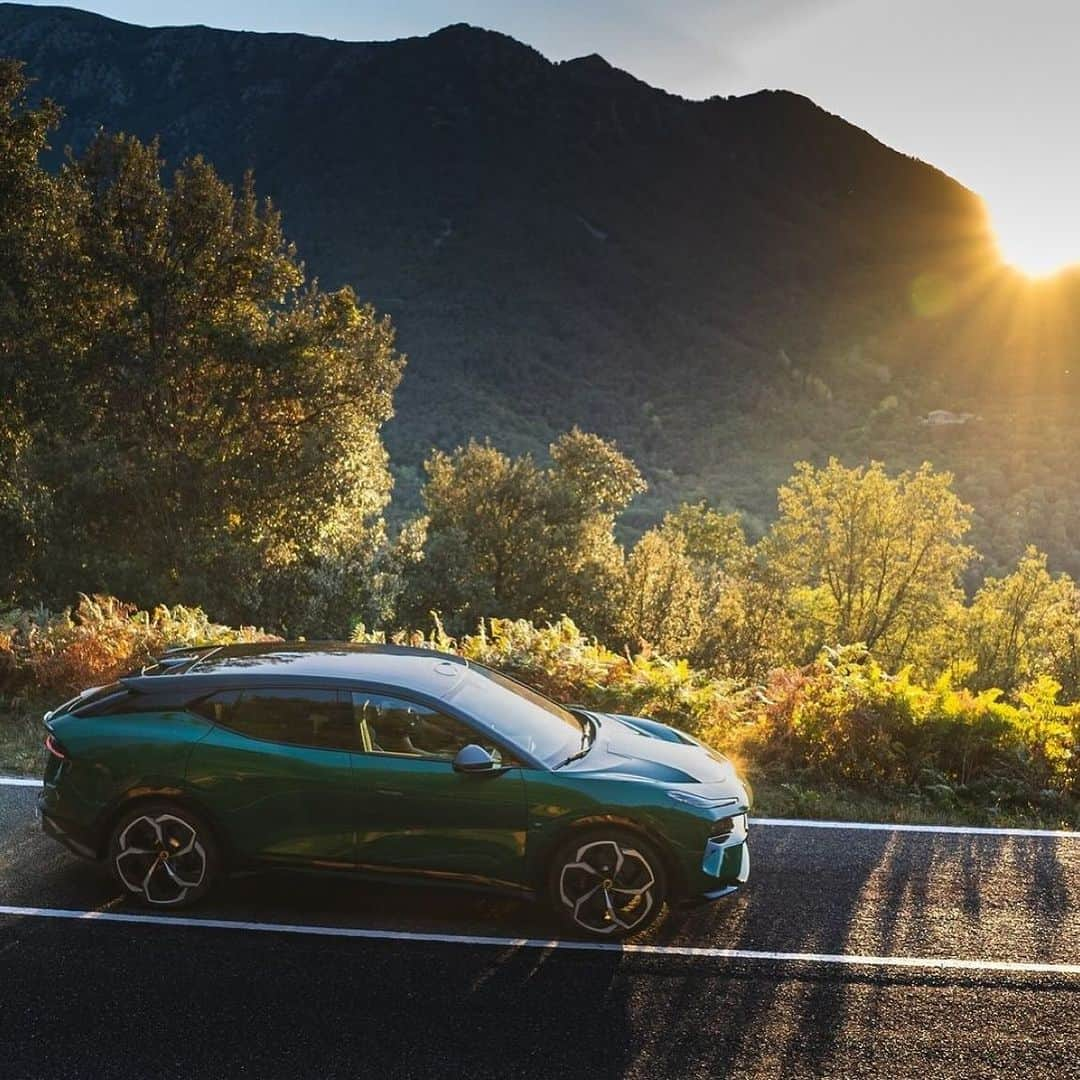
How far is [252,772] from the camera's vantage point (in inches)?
237

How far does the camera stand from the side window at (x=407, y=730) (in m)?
6.03

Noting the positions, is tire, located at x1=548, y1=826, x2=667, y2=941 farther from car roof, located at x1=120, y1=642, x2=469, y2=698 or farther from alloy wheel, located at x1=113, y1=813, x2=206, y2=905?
alloy wheel, located at x1=113, y1=813, x2=206, y2=905

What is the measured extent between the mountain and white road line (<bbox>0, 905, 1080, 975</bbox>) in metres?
61.5

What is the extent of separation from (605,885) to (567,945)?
0.41m

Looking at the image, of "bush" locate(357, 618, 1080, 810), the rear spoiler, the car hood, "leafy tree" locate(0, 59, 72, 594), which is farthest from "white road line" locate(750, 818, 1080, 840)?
"leafy tree" locate(0, 59, 72, 594)

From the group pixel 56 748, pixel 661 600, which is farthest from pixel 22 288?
pixel 661 600

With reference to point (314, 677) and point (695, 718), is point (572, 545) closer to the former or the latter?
point (695, 718)

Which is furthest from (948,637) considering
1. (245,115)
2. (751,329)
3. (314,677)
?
(245,115)

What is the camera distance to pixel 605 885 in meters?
5.96

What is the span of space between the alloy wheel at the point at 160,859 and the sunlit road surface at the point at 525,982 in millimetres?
170

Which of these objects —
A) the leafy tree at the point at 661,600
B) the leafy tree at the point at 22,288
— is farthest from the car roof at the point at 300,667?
the leafy tree at the point at 661,600

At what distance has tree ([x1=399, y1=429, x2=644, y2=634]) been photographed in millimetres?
36406

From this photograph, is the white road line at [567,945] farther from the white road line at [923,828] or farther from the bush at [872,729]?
the bush at [872,729]

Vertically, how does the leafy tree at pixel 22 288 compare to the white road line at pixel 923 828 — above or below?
above
